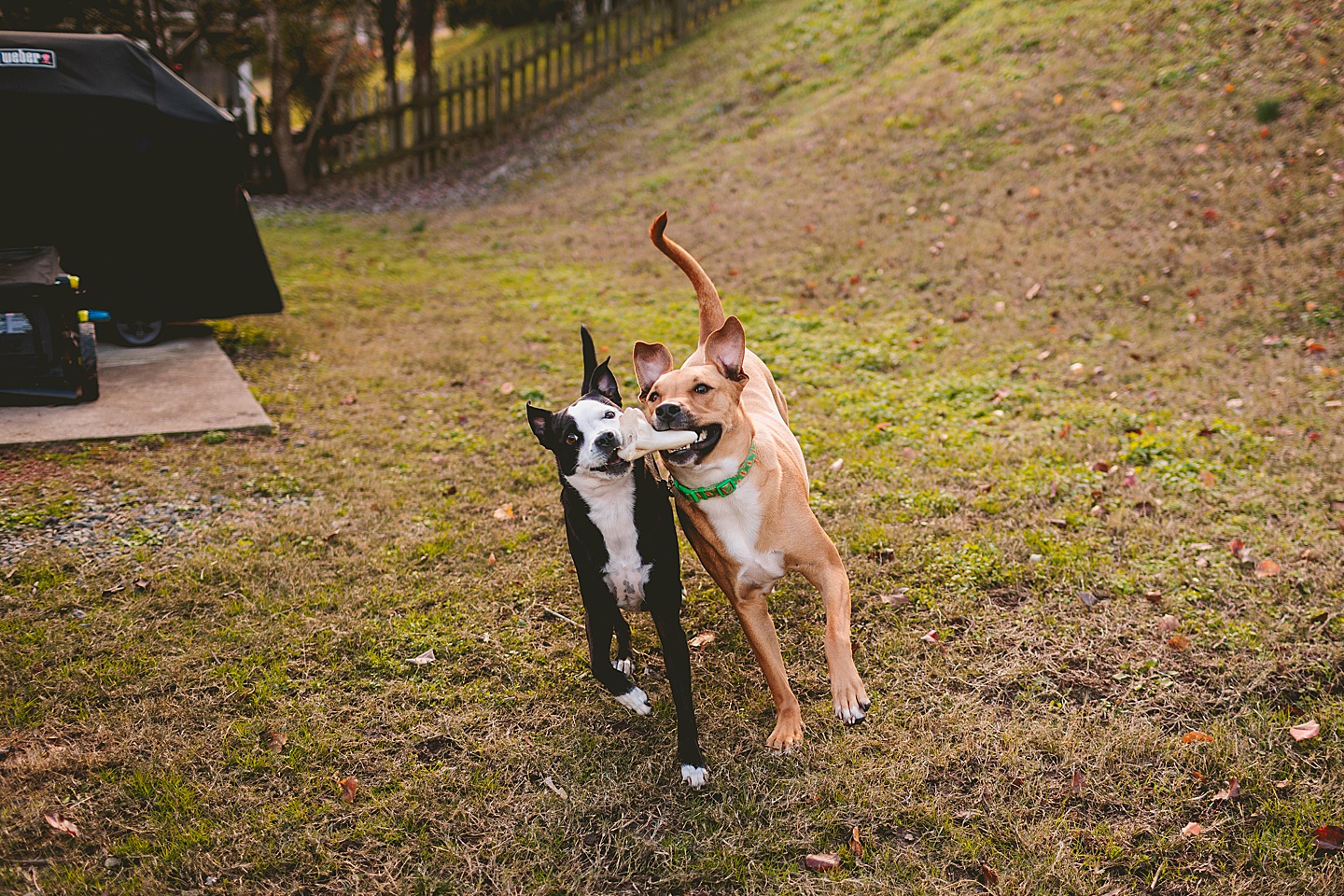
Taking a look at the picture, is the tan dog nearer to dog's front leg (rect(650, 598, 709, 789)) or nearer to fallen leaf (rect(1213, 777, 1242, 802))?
dog's front leg (rect(650, 598, 709, 789))

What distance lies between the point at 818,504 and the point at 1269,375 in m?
3.64

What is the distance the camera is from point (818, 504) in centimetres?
478

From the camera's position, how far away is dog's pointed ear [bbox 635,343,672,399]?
139 inches

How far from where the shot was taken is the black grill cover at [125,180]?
5.91 meters

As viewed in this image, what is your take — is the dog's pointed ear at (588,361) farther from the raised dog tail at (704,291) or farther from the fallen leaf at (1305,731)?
the fallen leaf at (1305,731)

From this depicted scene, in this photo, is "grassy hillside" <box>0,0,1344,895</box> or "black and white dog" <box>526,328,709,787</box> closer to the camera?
"grassy hillside" <box>0,0,1344,895</box>

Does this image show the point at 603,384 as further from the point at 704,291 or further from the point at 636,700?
the point at 636,700

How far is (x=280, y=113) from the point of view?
561 inches

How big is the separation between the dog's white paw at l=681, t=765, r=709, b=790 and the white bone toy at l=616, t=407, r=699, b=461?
1098mm

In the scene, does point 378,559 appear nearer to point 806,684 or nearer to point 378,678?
point 378,678

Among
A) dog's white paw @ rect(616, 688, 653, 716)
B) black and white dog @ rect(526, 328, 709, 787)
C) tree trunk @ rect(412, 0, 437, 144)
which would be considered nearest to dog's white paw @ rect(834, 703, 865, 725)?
black and white dog @ rect(526, 328, 709, 787)

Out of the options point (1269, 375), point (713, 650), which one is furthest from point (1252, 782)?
point (1269, 375)

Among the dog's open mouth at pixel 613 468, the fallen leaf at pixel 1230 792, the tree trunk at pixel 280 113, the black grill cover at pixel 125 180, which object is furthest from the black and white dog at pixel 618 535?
the tree trunk at pixel 280 113

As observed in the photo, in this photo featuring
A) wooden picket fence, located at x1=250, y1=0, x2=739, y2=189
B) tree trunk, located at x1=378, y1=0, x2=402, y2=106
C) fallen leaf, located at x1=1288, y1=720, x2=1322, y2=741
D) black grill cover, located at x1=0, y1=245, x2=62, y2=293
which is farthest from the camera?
tree trunk, located at x1=378, y1=0, x2=402, y2=106
